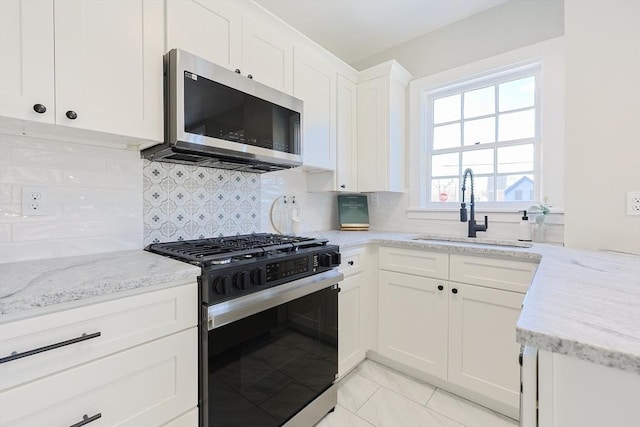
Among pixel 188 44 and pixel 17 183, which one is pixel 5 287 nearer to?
pixel 17 183

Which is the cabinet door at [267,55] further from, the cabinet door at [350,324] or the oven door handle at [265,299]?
the cabinet door at [350,324]

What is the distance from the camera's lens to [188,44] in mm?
1465

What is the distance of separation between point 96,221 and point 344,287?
1.43 m

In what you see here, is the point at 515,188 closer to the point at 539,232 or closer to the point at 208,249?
the point at 539,232

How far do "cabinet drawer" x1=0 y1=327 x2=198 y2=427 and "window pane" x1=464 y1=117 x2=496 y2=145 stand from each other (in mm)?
2510

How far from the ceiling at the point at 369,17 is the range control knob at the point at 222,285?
6.89 ft

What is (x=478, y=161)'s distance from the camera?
2.49 m

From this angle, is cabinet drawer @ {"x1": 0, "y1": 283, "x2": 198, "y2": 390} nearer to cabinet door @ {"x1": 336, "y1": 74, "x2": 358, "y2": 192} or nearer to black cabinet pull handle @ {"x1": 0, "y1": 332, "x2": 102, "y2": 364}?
black cabinet pull handle @ {"x1": 0, "y1": 332, "x2": 102, "y2": 364}

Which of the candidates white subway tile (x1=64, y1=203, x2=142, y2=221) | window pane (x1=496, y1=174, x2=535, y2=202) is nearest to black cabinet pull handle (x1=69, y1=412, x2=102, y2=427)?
white subway tile (x1=64, y1=203, x2=142, y2=221)

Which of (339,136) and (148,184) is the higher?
(339,136)

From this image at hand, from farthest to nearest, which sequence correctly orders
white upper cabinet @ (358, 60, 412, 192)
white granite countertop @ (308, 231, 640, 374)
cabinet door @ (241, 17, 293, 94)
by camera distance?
white upper cabinet @ (358, 60, 412, 192) → cabinet door @ (241, 17, 293, 94) → white granite countertop @ (308, 231, 640, 374)

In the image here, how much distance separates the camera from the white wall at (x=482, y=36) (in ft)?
6.93

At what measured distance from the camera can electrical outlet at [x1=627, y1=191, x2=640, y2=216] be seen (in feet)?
4.52

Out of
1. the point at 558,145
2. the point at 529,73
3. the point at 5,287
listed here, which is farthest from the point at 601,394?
the point at 529,73
